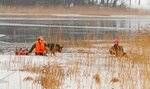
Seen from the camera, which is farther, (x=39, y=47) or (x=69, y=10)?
(x=69, y=10)

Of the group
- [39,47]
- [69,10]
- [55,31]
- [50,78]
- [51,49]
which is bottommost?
[69,10]

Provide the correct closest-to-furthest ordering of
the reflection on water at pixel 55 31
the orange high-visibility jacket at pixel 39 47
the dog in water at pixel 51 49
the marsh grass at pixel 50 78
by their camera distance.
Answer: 1. the marsh grass at pixel 50 78
2. the dog in water at pixel 51 49
3. the orange high-visibility jacket at pixel 39 47
4. the reflection on water at pixel 55 31

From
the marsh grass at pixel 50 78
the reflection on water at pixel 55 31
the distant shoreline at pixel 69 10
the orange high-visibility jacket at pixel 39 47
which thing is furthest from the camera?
the distant shoreline at pixel 69 10

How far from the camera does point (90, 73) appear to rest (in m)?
8.48

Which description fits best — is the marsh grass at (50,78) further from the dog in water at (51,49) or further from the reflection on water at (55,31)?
the reflection on water at (55,31)

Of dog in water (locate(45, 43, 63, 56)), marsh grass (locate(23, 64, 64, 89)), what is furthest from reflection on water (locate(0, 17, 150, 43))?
marsh grass (locate(23, 64, 64, 89))

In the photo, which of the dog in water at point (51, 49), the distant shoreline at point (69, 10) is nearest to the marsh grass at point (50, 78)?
the dog in water at point (51, 49)

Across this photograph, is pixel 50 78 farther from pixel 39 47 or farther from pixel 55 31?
pixel 55 31

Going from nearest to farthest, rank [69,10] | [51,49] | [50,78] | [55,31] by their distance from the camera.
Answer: [50,78]
[51,49]
[55,31]
[69,10]

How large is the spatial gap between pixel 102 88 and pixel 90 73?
1.32 meters

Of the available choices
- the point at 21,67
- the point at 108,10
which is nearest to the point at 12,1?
the point at 108,10

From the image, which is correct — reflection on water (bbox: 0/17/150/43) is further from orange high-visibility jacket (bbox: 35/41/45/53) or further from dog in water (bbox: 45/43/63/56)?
dog in water (bbox: 45/43/63/56)

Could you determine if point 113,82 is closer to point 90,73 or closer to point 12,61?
point 90,73

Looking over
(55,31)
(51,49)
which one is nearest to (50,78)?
(51,49)
